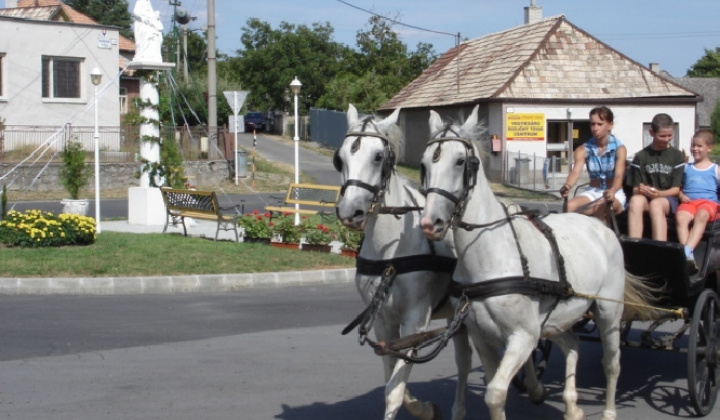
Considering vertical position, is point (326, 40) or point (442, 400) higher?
point (326, 40)

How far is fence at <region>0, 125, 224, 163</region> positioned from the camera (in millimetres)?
33312

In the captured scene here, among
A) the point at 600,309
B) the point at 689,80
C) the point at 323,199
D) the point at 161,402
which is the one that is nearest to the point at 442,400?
the point at 600,309

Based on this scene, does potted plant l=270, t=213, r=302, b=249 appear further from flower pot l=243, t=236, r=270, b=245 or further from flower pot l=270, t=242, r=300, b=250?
flower pot l=243, t=236, r=270, b=245

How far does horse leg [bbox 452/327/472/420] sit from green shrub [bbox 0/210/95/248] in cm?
Result: 1091

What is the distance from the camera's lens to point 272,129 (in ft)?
236

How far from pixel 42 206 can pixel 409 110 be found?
72.5ft

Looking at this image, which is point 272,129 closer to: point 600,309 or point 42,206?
point 42,206

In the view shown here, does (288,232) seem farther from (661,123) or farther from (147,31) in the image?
(661,123)

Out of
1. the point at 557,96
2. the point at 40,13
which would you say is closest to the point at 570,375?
the point at 557,96

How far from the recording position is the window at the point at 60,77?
38.9m

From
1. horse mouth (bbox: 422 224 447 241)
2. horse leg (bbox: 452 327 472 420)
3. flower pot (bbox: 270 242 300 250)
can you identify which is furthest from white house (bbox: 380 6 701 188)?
horse mouth (bbox: 422 224 447 241)

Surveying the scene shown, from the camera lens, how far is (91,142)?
36.0 metres

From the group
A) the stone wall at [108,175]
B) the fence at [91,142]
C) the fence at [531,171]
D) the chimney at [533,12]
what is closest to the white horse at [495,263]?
the stone wall at [108,175]

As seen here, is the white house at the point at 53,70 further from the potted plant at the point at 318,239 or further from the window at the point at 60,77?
the potted plant at the point at 318,239
